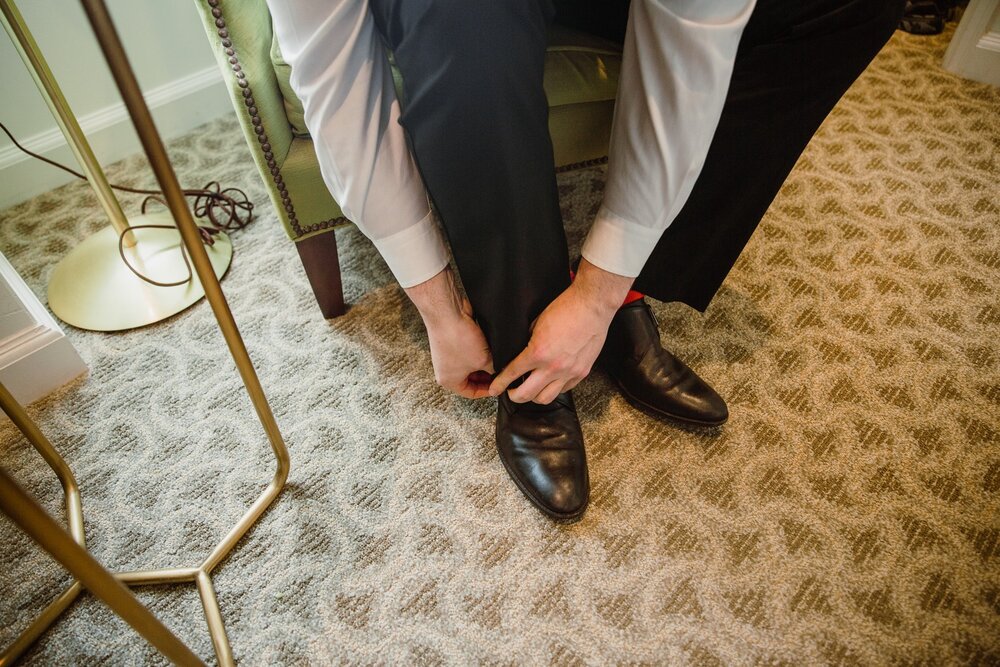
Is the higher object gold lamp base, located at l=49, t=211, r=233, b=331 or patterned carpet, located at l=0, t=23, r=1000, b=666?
gold lamp base, located at l=49, t=211, r=233, b=331

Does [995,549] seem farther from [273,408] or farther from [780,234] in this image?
[273,408]

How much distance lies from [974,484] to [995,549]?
0.09 meters

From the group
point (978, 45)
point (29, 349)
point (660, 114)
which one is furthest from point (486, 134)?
point (978, 45)

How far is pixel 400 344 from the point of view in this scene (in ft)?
3.07

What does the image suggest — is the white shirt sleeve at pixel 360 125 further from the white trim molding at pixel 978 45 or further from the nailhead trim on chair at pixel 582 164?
the white trim molding at pixel 978 45

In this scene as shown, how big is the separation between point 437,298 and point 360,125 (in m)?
0.19

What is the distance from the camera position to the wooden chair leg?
88 cm

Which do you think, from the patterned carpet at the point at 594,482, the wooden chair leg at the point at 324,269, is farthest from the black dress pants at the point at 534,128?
the wooden chair leg at the point at 324,269

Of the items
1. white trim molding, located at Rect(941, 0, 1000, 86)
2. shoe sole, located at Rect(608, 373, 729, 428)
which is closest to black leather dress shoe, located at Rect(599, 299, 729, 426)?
shoe sole, located at Rect(608, 373, 729, 428)

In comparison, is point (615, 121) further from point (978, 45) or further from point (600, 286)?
point (978, 45)

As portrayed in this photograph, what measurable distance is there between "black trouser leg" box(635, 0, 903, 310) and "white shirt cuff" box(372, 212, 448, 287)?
1.08ft

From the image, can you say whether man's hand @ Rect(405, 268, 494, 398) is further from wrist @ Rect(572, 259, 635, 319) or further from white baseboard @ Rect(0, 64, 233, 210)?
white baseboard @ Rect(0, 64, 233, 210)

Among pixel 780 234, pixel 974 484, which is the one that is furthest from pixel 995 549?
pixel 780 234

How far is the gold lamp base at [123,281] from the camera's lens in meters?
0.98
